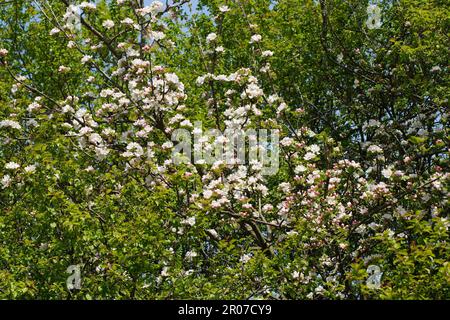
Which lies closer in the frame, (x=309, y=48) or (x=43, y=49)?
(x=309, y=48)

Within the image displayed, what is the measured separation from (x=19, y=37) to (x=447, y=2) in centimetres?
1086

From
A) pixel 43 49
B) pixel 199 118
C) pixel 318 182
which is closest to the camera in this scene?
pixel 318 182

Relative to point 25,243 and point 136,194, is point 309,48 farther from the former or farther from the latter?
point 25,243

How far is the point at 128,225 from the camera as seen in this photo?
740 cm

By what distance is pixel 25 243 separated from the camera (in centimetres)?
793

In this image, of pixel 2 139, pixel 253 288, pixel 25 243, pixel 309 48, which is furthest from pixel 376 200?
pixel 309 48
